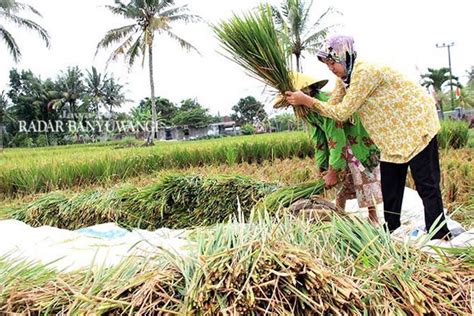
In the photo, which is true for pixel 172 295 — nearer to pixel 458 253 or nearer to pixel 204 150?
pixel 458 253

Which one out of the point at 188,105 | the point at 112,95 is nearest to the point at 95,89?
the point at 112,95

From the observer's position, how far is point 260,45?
200 centimetres

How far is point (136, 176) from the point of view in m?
5.89

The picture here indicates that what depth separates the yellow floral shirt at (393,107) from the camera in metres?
1.83

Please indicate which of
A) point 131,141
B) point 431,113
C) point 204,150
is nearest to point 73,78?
point 131,141

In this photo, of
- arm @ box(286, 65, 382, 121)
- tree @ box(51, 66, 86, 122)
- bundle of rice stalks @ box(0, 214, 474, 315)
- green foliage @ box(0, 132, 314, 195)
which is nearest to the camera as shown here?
bundle of rice stalks @ box(0, 214, 474, 315)

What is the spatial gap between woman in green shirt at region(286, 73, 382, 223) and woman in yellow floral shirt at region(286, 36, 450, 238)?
26 cm

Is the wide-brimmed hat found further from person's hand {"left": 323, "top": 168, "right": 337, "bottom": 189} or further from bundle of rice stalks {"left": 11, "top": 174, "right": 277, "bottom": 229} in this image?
bundle of rice stalks {"left": 11, "top": 174, "right": 277, "bottom": 229}

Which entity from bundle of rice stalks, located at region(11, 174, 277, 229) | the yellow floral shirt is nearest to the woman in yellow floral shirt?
the yellow floral shirt

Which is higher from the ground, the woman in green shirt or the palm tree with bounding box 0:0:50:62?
the palm tree with bounding box 0:0:50:62

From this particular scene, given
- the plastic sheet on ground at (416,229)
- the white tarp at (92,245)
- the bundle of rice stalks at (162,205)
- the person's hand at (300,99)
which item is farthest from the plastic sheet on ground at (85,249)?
the bundle of rice stalks at (162,205)

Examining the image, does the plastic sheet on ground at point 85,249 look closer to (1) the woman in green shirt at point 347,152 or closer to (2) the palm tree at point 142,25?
(1) the woman in green shirt at point 347,152

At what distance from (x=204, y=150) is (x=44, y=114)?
29396mm

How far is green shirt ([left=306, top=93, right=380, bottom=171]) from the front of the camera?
2225mm
